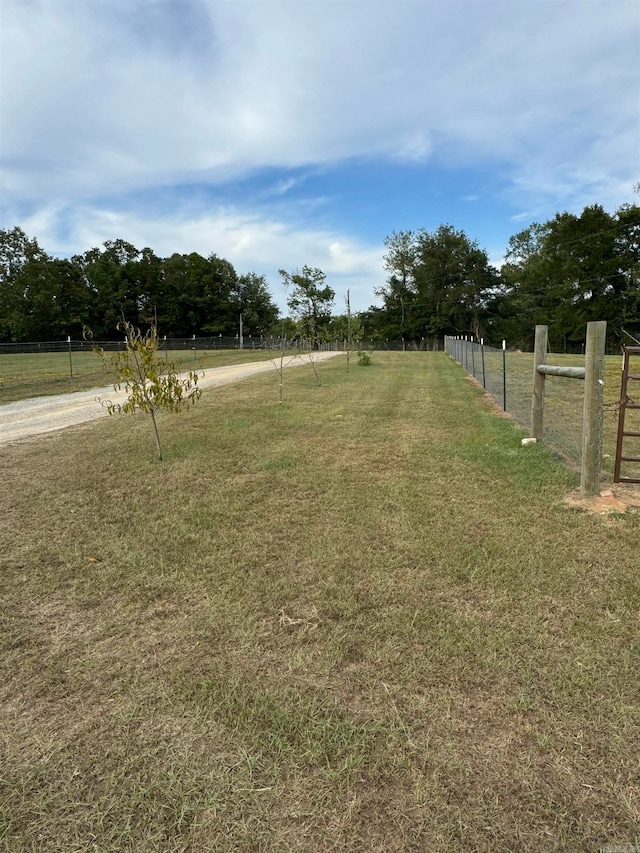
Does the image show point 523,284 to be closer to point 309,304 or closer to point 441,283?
point 441,283

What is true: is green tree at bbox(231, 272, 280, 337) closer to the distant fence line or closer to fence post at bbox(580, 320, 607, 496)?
the distant fence line

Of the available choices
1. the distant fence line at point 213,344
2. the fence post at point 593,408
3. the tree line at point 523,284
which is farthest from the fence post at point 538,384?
the tree line at point 523,284

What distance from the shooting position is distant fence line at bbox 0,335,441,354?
26944 millimetres

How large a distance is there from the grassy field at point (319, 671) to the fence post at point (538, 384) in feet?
5.49

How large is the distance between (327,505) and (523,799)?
268 cm

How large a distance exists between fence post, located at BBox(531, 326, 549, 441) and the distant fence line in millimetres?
9164

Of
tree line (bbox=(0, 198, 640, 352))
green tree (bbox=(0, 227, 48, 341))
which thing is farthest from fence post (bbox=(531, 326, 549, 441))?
green tree (bbox=(0, 227, 48, 341))

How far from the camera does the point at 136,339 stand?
5090 mm

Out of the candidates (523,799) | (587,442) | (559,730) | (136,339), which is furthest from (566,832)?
(136,339)

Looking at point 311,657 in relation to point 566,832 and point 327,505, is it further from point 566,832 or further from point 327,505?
point 327,505

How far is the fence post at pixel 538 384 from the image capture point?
5.71 meters

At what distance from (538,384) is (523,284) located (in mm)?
53552

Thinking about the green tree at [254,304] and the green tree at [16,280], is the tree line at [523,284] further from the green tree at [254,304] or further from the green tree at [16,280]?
the green tree at [16,280]

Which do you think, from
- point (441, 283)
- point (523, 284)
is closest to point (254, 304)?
point (441, 283)
